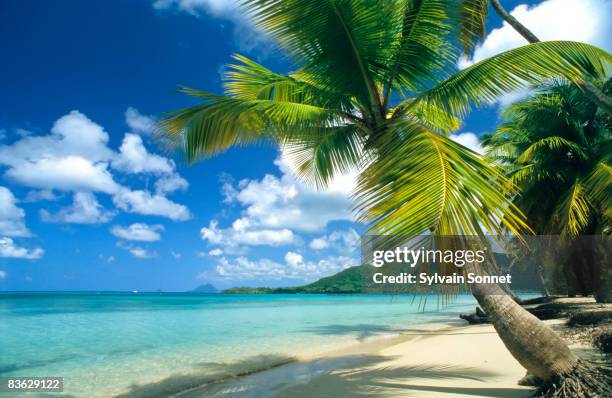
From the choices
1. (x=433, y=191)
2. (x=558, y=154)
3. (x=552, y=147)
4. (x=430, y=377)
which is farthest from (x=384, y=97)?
(x=558, y=154)

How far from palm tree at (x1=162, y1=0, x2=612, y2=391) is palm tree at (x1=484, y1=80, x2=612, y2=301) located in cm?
709

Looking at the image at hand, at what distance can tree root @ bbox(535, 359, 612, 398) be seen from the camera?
3.50m

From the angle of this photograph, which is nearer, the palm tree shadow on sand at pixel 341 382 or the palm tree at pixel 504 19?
the palm tree at pixel 504 19

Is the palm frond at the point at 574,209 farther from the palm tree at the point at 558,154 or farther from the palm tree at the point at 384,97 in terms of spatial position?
the palm tree at the point at 384,97

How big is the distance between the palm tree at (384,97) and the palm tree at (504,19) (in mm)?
287

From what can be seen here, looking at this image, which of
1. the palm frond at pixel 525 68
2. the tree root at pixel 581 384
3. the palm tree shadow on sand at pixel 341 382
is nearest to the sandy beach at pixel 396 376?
the palm tree shadow on sand at pixel 341 382

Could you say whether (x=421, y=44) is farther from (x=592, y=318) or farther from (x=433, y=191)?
(x=592, y=318)

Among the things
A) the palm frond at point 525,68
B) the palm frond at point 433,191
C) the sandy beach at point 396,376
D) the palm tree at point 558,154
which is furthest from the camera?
the palm tree at point 558,154

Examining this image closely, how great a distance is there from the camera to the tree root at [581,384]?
138 inches

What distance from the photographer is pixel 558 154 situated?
11289mm

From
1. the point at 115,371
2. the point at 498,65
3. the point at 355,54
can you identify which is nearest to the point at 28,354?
the point at 115,371

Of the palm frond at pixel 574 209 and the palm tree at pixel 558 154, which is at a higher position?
the palm tree at pixel 558 154

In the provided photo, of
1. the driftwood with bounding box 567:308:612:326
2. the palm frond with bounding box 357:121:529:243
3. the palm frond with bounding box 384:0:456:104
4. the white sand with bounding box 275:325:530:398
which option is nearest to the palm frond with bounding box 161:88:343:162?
the palm frond with bounding box 384:0:456:104

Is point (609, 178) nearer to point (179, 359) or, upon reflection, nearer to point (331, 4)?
point (331, 4)
